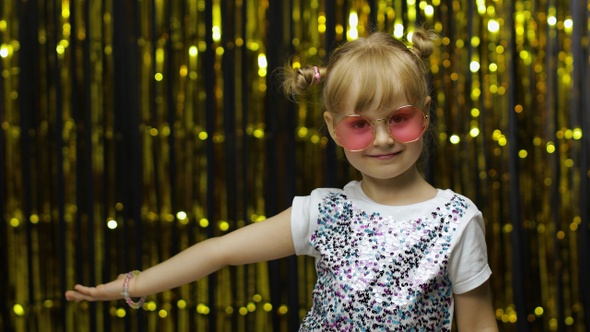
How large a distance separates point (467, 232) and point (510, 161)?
2.37 feet

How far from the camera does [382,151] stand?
1.24 meters

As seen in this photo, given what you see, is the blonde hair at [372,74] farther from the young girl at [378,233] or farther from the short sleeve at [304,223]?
the short sleeve at [304,223]

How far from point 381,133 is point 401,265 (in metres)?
0.21

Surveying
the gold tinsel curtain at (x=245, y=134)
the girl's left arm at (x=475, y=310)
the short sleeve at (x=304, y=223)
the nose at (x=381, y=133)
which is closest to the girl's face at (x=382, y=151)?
the nose at (x=381, y=133)

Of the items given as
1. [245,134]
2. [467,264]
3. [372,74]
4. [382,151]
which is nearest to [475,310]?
[467,264]

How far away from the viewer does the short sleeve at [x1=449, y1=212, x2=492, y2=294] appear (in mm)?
1249

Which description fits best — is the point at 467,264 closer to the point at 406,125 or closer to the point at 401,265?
the point at 401,265

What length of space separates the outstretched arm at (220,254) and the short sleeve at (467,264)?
28 cm

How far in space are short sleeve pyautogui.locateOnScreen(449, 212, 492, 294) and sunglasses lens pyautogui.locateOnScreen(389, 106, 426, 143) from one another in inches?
6.8

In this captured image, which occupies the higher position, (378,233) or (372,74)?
(372,74)

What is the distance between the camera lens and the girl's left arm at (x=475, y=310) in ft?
4.17

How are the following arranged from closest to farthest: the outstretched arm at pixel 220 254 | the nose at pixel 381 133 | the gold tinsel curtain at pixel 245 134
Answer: the nose at pixel 381 133
the outstretched arm at pixel 220 254
the gold tinsel curtain at pixel 245 134

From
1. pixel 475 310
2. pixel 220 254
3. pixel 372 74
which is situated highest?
pixel 372 74

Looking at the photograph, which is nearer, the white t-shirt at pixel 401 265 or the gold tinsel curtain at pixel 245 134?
the white t-shirt at pixel 401 265
